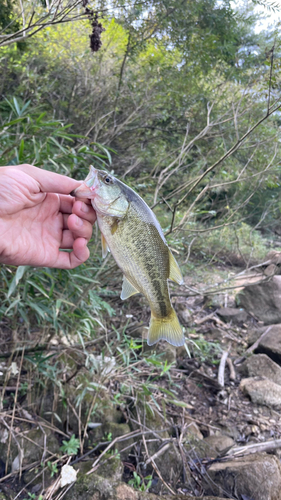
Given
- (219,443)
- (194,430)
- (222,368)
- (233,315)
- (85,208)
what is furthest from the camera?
(233,315)

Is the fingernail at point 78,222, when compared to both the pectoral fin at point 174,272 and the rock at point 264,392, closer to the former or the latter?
the pectoral fin at point 174,272

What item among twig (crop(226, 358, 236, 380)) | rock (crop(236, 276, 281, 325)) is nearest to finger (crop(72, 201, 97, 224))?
twig (crop(226, 358, 236, 380))

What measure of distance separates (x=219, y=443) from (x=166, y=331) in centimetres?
264

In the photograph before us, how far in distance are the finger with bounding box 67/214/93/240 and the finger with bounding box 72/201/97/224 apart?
0.08 ft

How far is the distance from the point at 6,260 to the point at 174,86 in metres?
4.96

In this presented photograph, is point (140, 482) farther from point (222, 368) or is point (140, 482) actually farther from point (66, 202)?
point (66, 202)

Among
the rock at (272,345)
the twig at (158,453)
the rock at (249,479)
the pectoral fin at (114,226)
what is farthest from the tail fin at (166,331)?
the rock at (272,345)

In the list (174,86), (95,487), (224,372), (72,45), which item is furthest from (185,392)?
(72,45)

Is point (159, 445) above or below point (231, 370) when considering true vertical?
above

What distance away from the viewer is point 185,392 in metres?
4.37

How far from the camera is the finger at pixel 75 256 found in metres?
1.86

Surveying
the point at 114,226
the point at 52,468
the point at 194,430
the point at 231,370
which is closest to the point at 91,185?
the point at 114,226

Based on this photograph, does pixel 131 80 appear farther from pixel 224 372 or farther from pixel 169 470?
pixel 169 470

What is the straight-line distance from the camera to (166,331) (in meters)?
1.64
